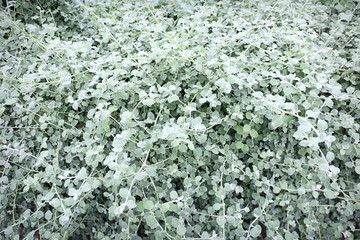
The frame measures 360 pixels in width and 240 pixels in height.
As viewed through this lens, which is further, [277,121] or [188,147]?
[188,147]

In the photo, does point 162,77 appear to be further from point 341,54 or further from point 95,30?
point 341,54

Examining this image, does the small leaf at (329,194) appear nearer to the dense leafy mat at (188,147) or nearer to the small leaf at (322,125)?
the dense leafy mat at (188,147)

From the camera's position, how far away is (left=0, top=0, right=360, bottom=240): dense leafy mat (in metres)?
0.97

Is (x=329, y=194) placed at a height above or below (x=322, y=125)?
below

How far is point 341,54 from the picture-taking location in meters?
1.31

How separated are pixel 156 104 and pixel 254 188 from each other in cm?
52

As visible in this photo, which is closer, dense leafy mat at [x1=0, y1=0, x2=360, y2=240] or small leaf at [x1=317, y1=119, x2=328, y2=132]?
small leaf at [x1=317, y1=119, x2=328, y2=132]

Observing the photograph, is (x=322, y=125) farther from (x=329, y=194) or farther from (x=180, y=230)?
(x=180, y=230)

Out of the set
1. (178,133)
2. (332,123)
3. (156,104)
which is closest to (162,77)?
(156,104)

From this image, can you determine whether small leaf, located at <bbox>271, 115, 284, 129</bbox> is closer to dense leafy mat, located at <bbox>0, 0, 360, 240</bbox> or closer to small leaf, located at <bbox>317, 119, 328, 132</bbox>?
dense leafy mat, located at <bbox>0, 0, 360, 240</bbox>

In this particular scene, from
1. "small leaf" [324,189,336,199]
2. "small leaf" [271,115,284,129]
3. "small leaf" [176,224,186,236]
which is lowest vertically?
"small leaf" [176,224,186,236]

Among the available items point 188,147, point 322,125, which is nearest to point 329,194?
point 322,125

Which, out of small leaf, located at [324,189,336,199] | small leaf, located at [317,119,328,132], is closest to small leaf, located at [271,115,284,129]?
small leaf, located at [317,119,328,132]

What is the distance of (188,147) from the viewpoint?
1046mm
